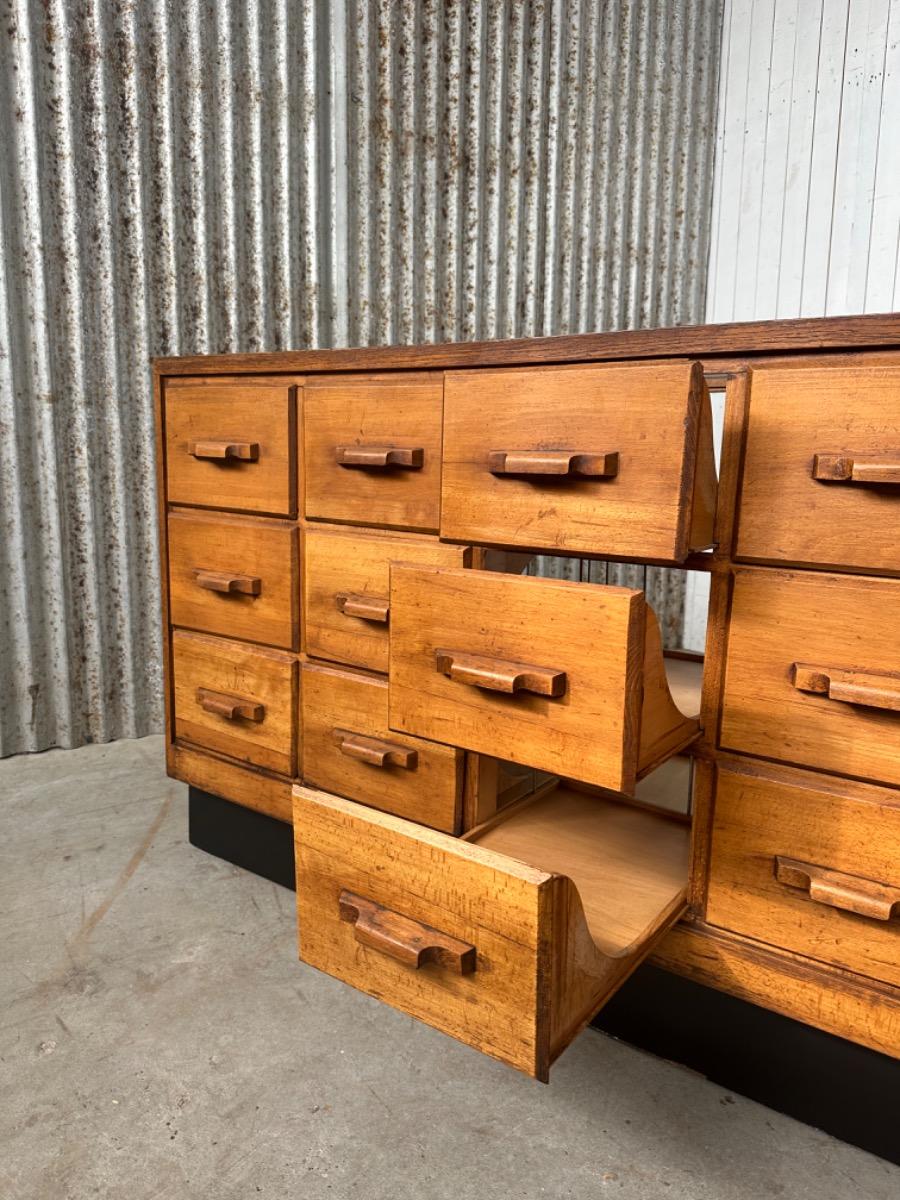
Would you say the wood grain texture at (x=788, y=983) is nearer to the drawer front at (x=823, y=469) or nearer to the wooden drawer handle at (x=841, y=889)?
the wooden drawer handle at (x=841, y=889)

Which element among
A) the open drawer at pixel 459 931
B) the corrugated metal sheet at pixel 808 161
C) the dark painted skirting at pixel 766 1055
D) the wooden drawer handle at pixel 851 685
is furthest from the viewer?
the corrugated metal sheet at pixel 808 161

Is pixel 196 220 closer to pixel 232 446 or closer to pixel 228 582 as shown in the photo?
pixel 232 446

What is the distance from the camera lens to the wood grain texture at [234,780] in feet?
5.48

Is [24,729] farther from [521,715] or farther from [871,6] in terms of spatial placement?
[871,6]

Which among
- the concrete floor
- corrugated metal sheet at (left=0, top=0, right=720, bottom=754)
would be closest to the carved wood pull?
the concrete floor

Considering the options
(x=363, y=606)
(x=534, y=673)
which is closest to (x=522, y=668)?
(x=534, y=673)

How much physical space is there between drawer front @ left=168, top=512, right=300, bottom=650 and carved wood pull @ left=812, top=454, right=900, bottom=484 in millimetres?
913

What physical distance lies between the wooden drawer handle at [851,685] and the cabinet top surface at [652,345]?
0.36 metres

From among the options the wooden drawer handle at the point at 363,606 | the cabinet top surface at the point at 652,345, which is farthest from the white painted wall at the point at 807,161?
the wooden drawer handle at the point at 363,606

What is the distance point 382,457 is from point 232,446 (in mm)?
382

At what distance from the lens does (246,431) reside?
161 centimetres

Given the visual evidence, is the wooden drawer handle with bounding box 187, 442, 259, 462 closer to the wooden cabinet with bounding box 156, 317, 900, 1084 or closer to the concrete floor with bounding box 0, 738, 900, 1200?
the wooden cabinet with bounding box 156, 317, 900, 1084

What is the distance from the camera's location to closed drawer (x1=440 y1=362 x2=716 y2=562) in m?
0.99

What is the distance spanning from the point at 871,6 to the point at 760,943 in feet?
9.93
